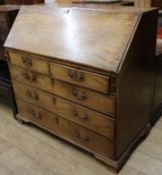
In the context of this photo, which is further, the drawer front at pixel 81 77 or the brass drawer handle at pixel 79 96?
the brass drawer handle at pixel 79 96

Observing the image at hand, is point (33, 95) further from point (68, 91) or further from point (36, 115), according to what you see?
point (68, 91)

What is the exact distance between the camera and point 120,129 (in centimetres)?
134

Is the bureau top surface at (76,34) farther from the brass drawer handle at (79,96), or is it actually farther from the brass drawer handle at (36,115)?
the brass drawer handle at (36,115)

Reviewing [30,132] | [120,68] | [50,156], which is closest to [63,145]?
[50,156]

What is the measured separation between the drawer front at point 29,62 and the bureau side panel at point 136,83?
1.79 ft

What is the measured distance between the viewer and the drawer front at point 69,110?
4.38 feet

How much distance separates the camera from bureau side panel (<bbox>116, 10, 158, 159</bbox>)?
120 cm

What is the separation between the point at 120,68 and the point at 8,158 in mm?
1086

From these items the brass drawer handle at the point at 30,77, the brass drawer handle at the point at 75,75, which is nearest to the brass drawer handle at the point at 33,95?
the brass drawer handle at the point at 30,77

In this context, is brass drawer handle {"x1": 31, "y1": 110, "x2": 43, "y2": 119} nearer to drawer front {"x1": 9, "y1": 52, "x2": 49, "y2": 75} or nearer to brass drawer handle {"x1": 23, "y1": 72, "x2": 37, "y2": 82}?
brass drawer handle {"x1": 23, "y1": 72, "x2": 37, "y2": 82}

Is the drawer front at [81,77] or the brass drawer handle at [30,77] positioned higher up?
the drawer front at [81,77]

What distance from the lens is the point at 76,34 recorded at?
4.44ft

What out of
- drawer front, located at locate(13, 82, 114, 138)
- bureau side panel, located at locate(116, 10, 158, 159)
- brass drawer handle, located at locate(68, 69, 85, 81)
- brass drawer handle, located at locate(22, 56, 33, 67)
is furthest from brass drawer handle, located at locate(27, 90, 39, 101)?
bureau side panel, located at locate(116, 10, 158, 159)

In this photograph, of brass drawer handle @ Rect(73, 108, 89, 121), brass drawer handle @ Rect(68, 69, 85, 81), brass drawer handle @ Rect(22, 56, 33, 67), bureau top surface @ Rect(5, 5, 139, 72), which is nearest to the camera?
bureau top surface @ Rect(5, 5, 139, 72)
